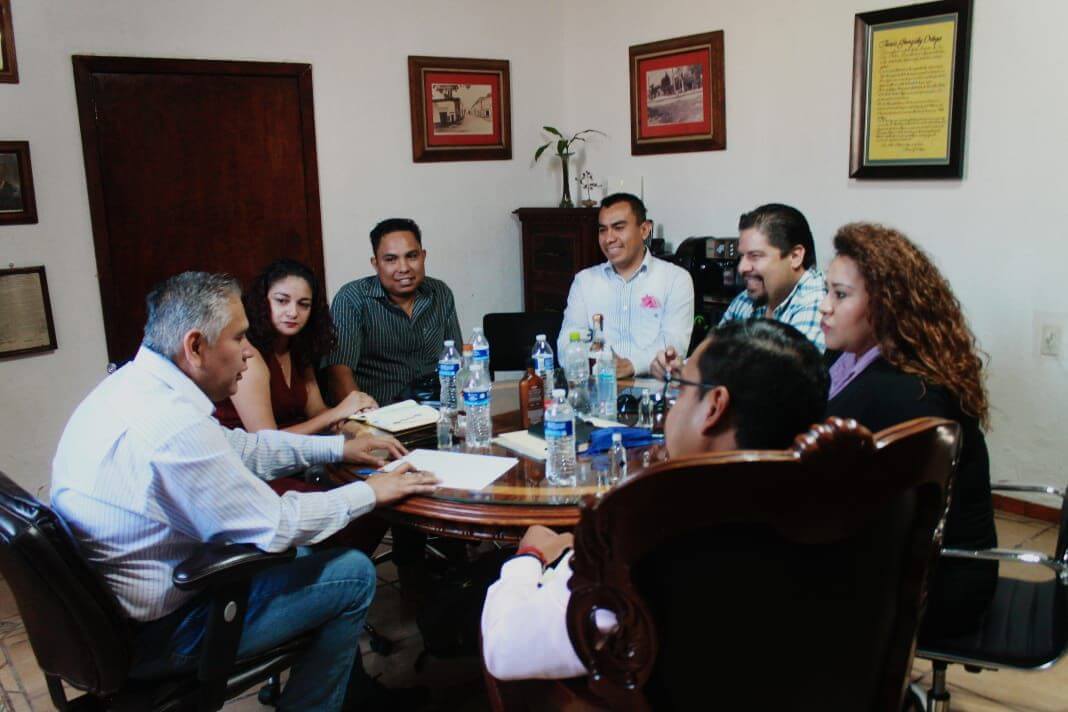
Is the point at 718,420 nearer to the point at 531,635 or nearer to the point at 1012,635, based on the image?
the point at 531,635

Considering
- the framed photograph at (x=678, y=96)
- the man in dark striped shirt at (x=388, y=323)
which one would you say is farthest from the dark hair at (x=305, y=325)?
the framed photograph at (x=678, y=96)

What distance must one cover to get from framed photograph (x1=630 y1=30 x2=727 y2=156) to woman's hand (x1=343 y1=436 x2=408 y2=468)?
2.70 m

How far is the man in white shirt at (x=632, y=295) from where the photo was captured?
11.2 ft

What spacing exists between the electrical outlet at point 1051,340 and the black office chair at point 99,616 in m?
2.86

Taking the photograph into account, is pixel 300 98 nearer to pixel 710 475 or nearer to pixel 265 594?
pixel 265 594

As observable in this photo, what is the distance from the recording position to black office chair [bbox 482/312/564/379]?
3.58 m

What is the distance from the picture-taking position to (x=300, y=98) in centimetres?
411

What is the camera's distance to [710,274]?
13.3ft

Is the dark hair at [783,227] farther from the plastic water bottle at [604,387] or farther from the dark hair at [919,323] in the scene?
the dark hair at [919,323]

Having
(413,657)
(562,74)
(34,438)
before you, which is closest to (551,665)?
(413,657)

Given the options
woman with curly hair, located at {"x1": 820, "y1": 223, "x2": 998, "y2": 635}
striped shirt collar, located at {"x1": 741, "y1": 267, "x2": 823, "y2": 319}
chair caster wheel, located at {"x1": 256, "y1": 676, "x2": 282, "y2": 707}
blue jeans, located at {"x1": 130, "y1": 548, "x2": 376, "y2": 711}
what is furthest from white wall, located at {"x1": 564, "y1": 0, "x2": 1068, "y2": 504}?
chair caster wheel, located at {"x1": 256, "y1": 676, "x2": 282, "y2": 707}

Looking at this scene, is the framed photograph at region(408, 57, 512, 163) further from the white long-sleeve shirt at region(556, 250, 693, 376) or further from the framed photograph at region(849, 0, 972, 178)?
the framed photograph at region(849, 0, 972, 178)

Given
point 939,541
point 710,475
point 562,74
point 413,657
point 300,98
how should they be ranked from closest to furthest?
point 710,475
point 939,541
point 413,657
point 300,98
point 562,74

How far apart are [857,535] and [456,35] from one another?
161 inches
